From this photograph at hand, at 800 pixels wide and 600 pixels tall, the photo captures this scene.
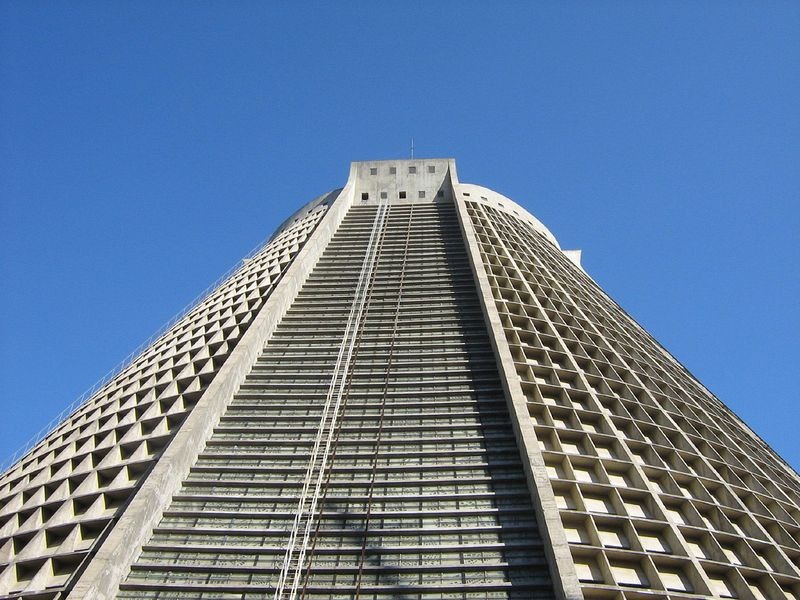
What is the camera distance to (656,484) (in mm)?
12438

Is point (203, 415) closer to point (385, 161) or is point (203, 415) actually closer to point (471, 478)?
point (471, 478)

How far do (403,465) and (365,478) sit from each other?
732 mm

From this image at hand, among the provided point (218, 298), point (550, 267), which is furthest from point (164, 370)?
point (550, 267)

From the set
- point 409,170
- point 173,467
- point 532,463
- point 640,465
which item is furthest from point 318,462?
point 409,170

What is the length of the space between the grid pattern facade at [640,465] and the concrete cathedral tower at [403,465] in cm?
5

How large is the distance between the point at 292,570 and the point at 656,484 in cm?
666

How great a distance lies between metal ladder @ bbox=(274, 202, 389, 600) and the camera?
396 inches

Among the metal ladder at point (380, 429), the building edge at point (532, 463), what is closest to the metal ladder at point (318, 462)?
the metal ladder at point (380, 429)

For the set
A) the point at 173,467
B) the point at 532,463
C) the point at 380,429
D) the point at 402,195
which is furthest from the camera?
the point at 402,195

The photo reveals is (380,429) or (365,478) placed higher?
(380,429)

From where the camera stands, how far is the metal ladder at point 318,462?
10.0 metres

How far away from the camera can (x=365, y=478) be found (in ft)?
39.5

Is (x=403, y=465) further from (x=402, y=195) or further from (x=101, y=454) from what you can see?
(x=402, y=195)

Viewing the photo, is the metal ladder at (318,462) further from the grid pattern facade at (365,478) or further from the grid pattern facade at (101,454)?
the grid pattern facade at (101,454)
